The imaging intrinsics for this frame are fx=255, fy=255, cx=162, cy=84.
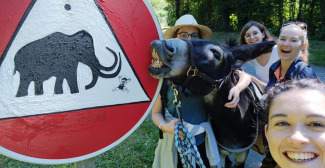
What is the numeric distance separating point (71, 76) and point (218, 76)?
3.78ft

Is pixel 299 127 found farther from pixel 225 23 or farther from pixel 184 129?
pixel 225 23

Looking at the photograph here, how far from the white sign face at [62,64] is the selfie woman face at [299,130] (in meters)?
0.78

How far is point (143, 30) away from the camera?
1.47 m

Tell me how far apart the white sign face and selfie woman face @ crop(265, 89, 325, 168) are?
2.57ft

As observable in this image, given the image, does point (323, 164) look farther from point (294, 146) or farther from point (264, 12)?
point (264, 12)

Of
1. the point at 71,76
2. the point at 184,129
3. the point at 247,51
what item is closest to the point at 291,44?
the point at 247,51

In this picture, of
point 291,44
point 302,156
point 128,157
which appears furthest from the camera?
point 128,157

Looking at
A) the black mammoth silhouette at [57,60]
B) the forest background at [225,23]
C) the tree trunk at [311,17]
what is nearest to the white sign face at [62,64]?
the black mammoth silhouette at [57,60]

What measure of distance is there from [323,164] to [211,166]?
3.26 feet

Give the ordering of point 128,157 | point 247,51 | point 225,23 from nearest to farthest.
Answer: point 247,51 → point 128,157 → point 225,23

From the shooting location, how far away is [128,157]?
12.1 ft

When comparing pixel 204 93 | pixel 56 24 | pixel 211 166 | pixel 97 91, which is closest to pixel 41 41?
pixel 56 24

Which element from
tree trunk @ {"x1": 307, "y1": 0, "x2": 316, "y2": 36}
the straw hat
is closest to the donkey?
the straw hat

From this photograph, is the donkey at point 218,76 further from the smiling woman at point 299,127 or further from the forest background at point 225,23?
the smiling woman at point 299,127
